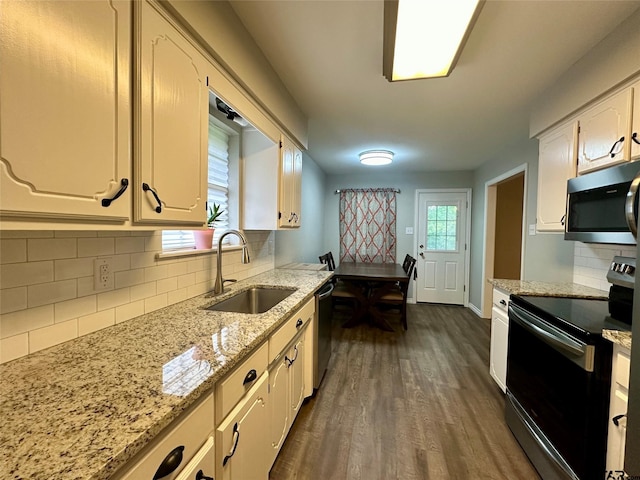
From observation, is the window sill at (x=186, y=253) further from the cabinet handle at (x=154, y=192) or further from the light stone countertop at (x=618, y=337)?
the light stone countertop at (x=618, y=337)

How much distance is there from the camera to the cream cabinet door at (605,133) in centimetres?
143

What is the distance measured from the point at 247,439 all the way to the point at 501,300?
1972mm

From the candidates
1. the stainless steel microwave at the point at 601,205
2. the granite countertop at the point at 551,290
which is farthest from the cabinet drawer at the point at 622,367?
the granite countertop at the point at 551,290

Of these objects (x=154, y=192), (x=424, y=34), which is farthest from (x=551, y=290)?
(x=154, y=192)

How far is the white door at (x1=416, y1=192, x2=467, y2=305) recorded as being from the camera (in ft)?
15.5

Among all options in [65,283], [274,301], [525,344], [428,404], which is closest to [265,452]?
[274,301]

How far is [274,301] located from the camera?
6.14ft

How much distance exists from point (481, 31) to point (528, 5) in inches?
8.2

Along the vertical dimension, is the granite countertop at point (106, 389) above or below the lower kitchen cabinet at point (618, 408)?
above

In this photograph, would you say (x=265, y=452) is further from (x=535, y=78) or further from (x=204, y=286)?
(x=535, y=78)

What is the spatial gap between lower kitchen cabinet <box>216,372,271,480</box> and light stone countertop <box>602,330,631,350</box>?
4.70ft

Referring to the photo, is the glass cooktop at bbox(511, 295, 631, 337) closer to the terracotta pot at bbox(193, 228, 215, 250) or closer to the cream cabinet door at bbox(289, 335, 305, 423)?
the cream cabinet door at bbox(289, 335, 305, 423)

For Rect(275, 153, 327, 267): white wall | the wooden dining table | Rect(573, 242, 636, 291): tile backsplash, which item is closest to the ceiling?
Rect(275, 153, 327, 267): white wall

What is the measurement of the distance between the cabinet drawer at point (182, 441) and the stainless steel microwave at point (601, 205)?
180 centimetres
